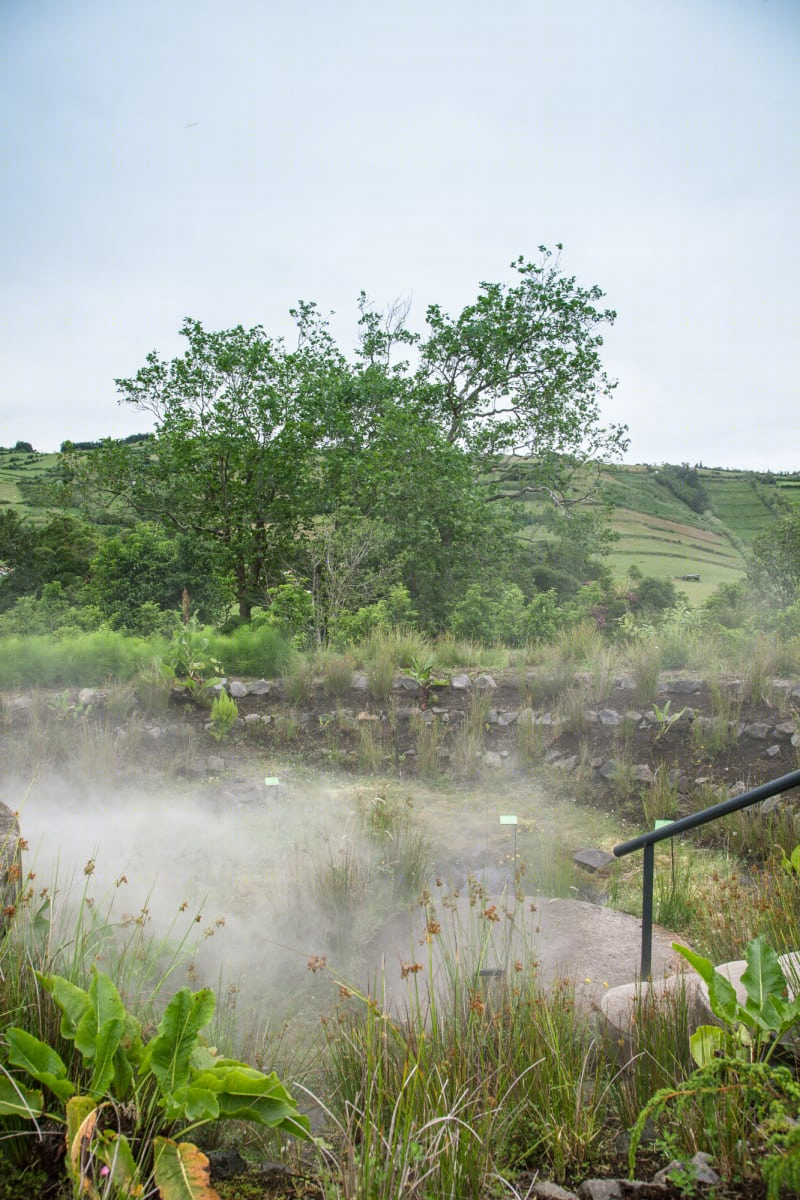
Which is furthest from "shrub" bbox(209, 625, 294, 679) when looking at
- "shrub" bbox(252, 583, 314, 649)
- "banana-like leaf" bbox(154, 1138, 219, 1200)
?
"banana-like leaf" bbox(154, 1138, 219, 1200)

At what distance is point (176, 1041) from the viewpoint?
1580mm

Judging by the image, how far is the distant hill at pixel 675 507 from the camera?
12766 millimetres

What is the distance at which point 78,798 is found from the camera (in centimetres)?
496

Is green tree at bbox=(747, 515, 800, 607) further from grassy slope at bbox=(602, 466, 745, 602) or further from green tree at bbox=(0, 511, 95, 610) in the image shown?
green tree at bbox=(0, 511, 95, 610)

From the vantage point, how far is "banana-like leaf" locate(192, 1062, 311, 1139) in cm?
151

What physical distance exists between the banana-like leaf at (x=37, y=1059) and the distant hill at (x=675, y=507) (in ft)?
34.0

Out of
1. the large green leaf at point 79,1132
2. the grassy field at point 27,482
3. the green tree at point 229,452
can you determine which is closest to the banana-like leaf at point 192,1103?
the large green leaf at point 79,1132

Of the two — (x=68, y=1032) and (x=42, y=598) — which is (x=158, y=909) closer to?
(x=68, y=1032)

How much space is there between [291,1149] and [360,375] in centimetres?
1385

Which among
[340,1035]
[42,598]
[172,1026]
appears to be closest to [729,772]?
[340,1035]

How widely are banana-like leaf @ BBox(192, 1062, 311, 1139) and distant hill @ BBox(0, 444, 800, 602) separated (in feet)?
33.4

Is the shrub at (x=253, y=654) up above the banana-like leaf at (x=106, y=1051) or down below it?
above

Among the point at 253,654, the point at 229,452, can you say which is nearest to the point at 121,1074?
the point at 253,654

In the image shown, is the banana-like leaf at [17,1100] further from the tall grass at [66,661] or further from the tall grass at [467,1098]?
the tall grass at [66,661]
